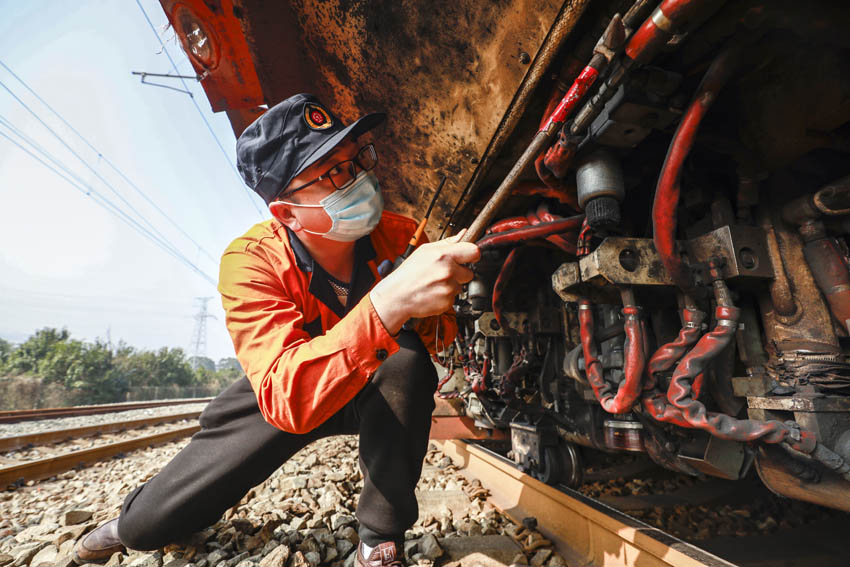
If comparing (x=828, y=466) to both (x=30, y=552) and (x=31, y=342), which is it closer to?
(x=30, y=552)

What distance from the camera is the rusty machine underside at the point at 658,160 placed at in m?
1.03

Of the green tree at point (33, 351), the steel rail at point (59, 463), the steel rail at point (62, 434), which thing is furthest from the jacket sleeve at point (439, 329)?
the green tree at point (33, 351)

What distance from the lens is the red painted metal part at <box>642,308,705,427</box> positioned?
1.25 meters

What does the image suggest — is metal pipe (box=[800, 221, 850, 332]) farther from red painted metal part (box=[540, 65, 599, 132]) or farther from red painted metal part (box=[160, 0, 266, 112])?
red painted metal part (box=[160, 0, 266, 112])

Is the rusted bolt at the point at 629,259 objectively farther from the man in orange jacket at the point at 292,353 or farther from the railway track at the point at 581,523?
the railway track at the point at 581,523

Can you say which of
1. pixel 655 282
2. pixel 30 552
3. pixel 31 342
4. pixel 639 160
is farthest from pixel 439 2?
pixel 31 342

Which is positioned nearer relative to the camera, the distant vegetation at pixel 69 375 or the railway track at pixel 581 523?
the railway track at pixel 581 523

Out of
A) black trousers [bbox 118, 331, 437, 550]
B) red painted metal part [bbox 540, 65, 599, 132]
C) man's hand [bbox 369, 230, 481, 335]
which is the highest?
red painted metal part [bbox 540, 65, 599, 132]

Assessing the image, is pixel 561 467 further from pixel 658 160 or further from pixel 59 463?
pixel 59 463

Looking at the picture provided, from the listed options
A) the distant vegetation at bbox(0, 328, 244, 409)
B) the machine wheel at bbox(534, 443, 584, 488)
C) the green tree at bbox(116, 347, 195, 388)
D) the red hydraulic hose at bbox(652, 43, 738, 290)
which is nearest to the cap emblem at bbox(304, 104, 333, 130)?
the red hydraulic hose at bbox(652, 43, 738, 290)

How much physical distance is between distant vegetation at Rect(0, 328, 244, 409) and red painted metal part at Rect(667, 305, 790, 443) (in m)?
26.1

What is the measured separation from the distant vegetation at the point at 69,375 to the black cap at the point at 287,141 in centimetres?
2507

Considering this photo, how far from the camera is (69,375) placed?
72.7ft

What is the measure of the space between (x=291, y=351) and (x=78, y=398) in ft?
96.7
